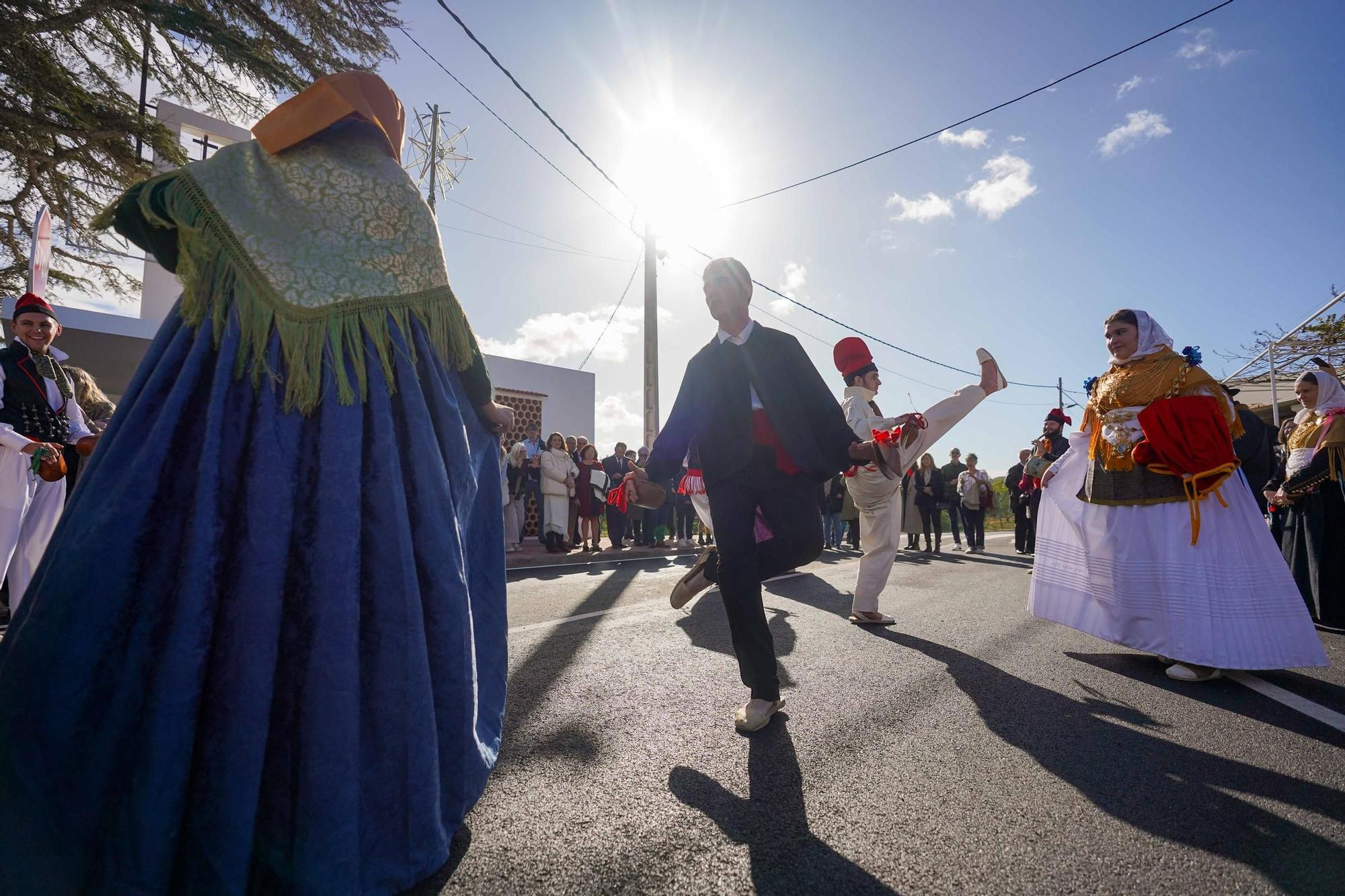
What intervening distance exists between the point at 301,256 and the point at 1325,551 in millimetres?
6503

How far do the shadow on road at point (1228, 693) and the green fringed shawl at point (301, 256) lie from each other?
3338 mm

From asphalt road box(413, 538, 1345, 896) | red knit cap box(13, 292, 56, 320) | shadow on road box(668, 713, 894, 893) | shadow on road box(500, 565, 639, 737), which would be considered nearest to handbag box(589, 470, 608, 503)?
shadow on road box(500, 565, 639, 737)

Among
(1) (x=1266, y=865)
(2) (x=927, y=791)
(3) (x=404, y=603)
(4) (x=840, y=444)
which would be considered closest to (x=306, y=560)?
(3) (x=404, y=603)

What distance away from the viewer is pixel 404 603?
5.07 feet

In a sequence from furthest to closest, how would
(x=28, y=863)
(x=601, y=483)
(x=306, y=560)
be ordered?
(x=601, y=483) → (x=306, y=560) → (x=28, y=863)

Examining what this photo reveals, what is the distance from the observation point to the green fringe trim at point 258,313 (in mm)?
1608

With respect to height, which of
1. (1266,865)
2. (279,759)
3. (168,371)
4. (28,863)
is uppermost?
(168,371)

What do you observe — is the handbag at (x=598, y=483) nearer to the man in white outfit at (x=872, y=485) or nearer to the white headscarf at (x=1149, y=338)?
the man in white outfit at (x=872, y=485)

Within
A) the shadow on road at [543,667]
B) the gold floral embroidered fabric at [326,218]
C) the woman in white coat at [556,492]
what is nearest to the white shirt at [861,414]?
the shadow on road at [543,667]

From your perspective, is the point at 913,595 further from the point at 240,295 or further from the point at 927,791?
the point at 240,295

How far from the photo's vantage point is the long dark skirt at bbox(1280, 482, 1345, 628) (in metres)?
4.85

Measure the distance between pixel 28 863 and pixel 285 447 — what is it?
2.82 feet

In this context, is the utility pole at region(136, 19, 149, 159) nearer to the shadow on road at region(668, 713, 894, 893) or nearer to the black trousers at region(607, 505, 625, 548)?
the black trousers at region(607, 505, 625, 548)

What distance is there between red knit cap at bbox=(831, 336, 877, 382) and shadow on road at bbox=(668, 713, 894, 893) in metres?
2.74
